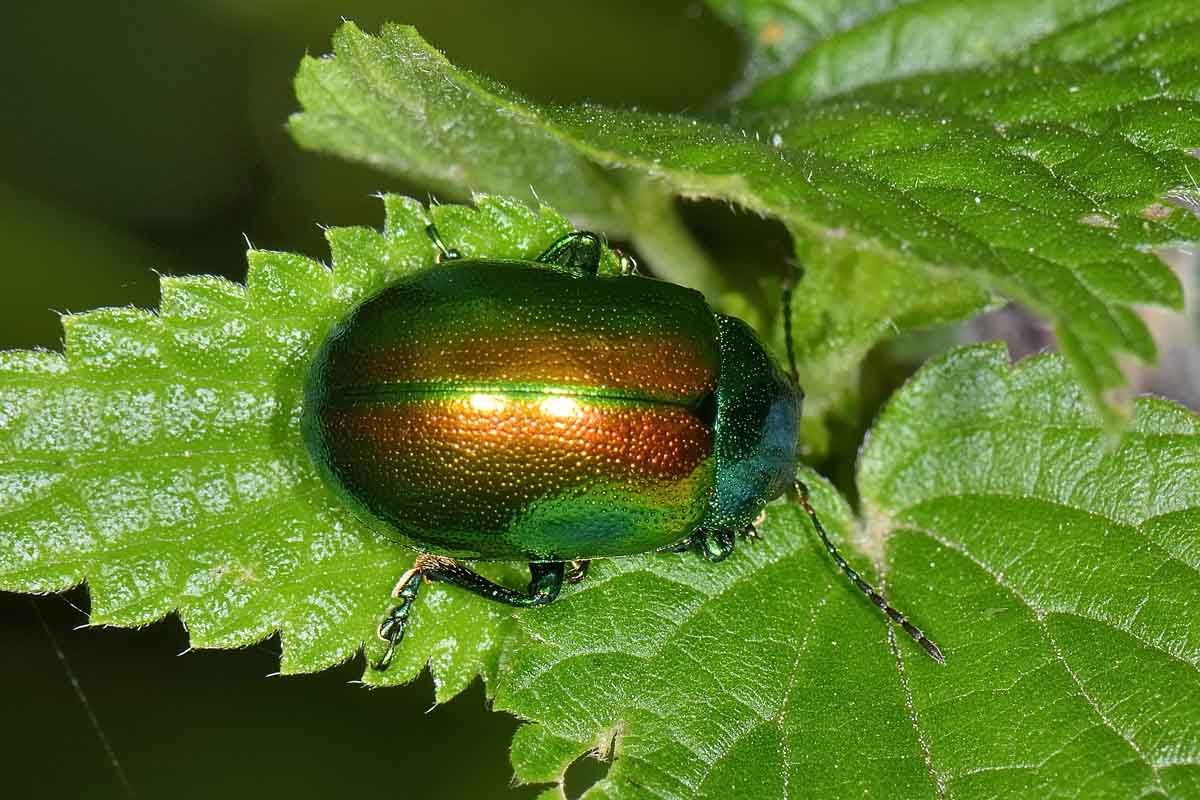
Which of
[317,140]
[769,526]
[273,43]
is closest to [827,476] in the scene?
[769,526]

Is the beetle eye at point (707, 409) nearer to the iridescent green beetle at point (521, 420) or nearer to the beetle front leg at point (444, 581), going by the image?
the iridescent green beetle at point (521, 420)

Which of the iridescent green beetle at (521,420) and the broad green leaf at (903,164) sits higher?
the broad green leaf at (903,164)

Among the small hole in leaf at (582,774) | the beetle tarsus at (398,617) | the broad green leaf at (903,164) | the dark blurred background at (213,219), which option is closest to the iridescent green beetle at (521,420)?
the beetle tarsus at (398,617)

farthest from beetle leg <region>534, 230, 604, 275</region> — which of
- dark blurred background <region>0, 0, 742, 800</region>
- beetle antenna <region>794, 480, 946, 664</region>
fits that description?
dark blurred background <region>0, 0, 742, 800</region>

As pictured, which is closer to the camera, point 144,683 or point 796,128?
point 796,128

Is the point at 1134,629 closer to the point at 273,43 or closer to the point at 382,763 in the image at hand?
the point at 382,763

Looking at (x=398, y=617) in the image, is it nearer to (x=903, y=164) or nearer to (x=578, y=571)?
(x=578, y=571)
